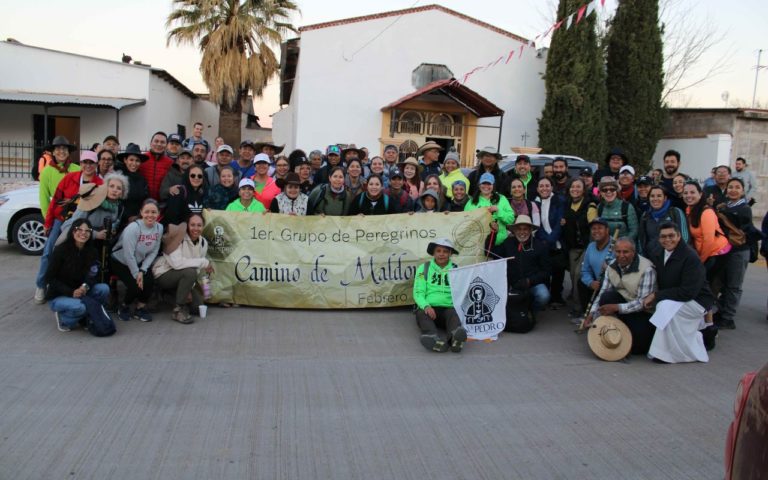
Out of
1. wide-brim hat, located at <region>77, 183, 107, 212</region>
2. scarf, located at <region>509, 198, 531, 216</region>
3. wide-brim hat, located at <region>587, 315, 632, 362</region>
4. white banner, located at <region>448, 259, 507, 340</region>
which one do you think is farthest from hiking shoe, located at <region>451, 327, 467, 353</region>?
wide-brim hat, located at <region>77, 183, 107, 212</region>

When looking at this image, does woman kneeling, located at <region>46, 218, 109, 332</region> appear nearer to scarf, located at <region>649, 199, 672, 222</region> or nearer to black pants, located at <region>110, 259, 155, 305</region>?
black pants, located at <region>110, 259, 155, 305</region>

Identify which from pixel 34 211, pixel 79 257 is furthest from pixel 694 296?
pixel 34 211

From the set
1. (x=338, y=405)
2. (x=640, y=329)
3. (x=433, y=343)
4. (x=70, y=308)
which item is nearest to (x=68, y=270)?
(x=70, y=308)

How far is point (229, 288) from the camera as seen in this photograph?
7.48m

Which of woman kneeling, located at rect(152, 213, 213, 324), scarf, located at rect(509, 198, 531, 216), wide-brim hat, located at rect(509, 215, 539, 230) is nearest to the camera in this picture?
woman kneeling, located at rect(152, 213, 213, 324)

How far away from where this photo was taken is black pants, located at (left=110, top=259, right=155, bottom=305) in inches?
264

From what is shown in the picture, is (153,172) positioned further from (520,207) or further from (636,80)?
(636,80)

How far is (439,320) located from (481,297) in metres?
0.53

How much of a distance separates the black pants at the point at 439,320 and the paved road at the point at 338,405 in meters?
0.27

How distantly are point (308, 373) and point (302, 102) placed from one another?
16.4 meters

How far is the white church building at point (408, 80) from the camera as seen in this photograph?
Answer: 2072 centimetres

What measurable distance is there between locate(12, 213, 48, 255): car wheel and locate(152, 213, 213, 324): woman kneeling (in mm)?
4879

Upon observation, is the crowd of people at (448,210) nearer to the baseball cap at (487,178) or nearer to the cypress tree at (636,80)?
the baseball cap at (487,178)

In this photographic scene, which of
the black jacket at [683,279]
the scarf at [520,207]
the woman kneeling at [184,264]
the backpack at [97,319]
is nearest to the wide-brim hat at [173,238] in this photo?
the woman kneeling at [184,264]
